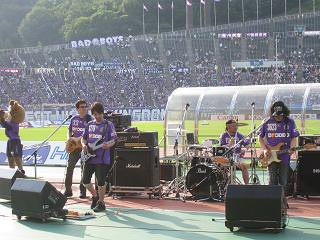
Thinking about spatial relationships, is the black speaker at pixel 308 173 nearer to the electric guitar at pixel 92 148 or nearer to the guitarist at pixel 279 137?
the guitarist at pixel 279 137

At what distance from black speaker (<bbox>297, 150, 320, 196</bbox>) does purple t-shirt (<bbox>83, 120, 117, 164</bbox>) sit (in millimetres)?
4129

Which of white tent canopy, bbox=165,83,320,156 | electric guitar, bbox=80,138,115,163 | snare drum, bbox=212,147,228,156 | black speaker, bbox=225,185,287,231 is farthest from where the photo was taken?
white tent canopy, bbox=165,83,320,156

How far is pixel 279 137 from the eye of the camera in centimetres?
1021

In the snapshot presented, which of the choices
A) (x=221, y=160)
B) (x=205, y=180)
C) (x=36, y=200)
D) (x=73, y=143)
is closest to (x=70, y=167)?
(x=73, y=143)

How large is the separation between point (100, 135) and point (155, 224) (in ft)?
6.92

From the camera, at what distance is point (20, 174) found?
12.3 metres

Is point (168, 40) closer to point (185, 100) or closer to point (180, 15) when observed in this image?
point (180, 15)

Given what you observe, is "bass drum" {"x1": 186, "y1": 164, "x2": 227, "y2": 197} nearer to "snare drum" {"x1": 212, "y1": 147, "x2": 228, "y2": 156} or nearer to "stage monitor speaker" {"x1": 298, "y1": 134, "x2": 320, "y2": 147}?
"snare drum" {"x1": 212, "y1": 147, "x2": 228, "y2": 156}

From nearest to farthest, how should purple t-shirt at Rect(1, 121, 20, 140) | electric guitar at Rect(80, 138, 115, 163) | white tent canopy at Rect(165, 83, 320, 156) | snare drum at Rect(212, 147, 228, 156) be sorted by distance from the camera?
1. electric guitar at Rect(80, 138, 115, 163)
2. snare drum at Rect(212, 147, 228, 156)
3. purple t-shirt at Rect(1, 121, 20, 140)
4. white tent canopy at Rect(165, 83, 320, 156)

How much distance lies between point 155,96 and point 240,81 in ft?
31.9

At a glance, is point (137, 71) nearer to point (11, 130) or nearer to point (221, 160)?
point (11, 130)

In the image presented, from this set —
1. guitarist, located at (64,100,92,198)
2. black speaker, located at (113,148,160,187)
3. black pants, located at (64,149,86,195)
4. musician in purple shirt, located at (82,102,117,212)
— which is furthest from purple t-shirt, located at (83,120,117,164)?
black pants, located at (64,149,86,195)

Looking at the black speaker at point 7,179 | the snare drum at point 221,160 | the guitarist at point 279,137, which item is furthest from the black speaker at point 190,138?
the guitarist at point 279,137

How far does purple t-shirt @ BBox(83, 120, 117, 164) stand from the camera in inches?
431
